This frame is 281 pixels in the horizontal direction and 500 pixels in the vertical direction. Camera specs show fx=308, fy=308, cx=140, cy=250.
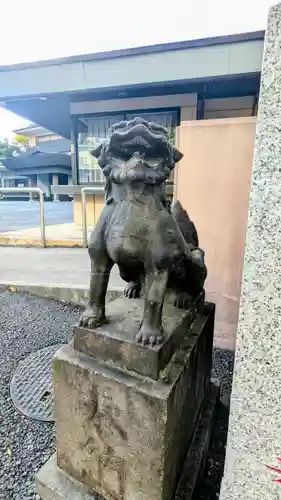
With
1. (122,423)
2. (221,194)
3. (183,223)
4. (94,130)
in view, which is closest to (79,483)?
(122,423)

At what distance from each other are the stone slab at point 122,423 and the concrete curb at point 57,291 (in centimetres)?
182

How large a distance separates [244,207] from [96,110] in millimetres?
4759

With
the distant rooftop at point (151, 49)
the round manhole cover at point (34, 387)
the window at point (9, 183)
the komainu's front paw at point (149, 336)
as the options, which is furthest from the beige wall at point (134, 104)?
the window at point (9, 183)

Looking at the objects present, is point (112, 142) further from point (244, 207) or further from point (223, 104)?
point (223, 104)

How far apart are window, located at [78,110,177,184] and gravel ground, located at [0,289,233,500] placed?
3520 mm

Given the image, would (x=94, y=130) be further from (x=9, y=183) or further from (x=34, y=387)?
(x=9, y=183)

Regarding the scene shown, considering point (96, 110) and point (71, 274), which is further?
point (96, 110)

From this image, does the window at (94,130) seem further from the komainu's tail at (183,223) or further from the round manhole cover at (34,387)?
the komainu's tail at (183,223)

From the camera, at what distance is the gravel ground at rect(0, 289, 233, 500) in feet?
4.28

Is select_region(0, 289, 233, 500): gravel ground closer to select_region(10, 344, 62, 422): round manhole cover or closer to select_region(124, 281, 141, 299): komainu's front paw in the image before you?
select_region(10, 344, 62, 422): round manhole cover

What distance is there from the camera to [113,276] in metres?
3.62

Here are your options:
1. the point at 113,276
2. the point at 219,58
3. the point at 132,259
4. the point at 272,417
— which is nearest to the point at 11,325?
the point at 113,276

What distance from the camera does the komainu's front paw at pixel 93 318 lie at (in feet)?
3.57

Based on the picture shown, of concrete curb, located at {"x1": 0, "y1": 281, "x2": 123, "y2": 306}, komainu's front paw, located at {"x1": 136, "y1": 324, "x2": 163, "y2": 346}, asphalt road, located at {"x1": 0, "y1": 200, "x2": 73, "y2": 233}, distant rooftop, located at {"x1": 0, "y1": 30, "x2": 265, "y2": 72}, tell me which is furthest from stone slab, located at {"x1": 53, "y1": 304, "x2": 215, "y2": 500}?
asphalt road, located at {"x1": 0, "y1": 200, "x2": 73, "y2": 233}
